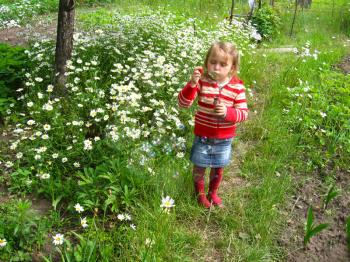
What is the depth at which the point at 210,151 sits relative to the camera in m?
2.83

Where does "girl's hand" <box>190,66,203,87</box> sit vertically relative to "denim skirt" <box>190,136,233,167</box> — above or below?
above

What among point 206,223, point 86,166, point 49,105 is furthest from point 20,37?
point 206,223

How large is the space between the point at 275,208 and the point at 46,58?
10.3 ft

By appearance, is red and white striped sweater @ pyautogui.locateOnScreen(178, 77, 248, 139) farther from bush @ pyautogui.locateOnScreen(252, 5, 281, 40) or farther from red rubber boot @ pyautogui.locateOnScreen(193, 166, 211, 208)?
bush @ pyautogui.locateOnScreen(252, 5, 281, 40)

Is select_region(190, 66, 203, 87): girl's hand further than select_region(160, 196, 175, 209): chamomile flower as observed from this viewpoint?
Yes

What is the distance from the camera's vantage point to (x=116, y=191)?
2.83 metres

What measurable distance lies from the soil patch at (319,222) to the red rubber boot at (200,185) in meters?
0.68

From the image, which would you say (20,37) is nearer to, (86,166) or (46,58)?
(46,58)

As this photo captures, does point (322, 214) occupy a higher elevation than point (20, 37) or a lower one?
lower

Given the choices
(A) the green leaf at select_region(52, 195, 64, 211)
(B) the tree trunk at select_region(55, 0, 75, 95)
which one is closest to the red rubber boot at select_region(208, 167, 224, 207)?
(A) the green leaf at select_region(52, 195, 64, 211)

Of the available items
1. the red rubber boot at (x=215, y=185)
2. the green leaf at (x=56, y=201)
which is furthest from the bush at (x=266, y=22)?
the green leaf at (x=56, y=201)

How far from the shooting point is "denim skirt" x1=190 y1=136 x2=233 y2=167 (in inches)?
110

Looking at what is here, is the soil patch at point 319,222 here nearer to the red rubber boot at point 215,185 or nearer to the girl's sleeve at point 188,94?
the red rubber boot at point 215,185

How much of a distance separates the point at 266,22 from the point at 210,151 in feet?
21.4
